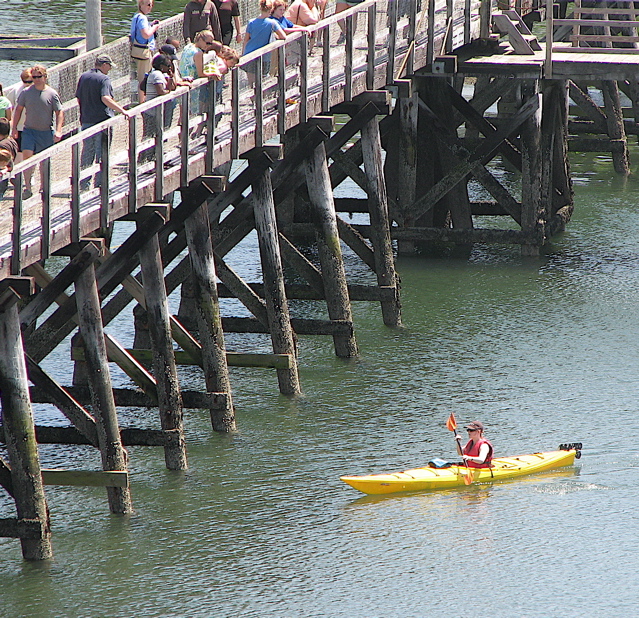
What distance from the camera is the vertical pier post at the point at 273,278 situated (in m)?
15.6

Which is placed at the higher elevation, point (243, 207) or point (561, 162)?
point (243, 207)

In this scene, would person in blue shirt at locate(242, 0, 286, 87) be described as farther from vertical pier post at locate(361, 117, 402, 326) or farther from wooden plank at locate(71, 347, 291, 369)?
wooden plank at locate(71, 347, 291, 369)

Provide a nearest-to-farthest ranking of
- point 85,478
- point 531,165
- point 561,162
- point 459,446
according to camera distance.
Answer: point 85,478, point 459,446, point 531,165, point 561,162

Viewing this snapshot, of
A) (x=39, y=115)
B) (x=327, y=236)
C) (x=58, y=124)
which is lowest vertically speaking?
(x=327, y=236)

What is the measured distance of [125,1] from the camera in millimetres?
49406

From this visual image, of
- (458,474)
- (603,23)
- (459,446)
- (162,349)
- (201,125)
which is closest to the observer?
(162,349)

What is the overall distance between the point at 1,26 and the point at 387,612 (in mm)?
36853

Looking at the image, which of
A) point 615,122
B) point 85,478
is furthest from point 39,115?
point 615,122

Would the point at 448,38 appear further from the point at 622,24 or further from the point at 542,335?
the point at 542,335

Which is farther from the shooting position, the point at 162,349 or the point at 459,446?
the point at 459,446

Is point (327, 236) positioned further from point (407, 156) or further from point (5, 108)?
point (5, 108)

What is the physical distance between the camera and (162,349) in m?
13.5

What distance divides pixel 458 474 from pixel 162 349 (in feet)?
10.6

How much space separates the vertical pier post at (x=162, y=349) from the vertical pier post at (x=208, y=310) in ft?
3.06
